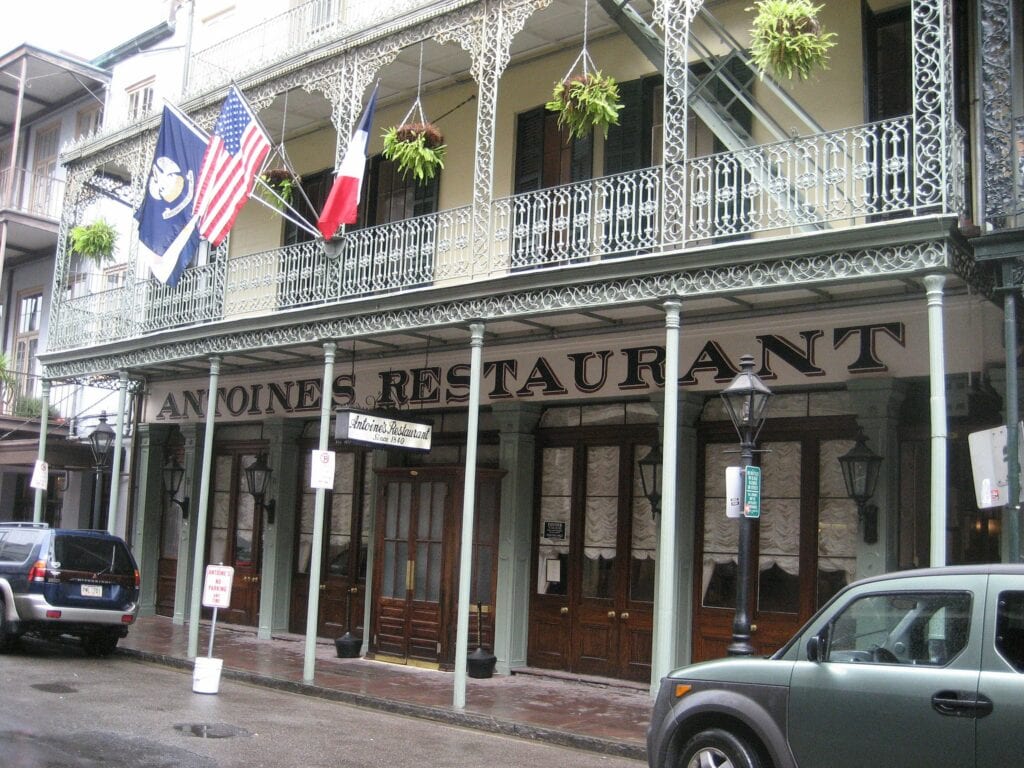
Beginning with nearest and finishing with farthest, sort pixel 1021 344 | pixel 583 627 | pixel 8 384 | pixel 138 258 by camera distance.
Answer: pixel 1021 344 < pixel 583 627 < pixel 138 258 < pixel 8 384

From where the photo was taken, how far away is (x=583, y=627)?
45.6 feet

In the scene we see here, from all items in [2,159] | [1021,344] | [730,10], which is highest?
[2,159]

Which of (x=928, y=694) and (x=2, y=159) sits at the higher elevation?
(x=2, y=159)

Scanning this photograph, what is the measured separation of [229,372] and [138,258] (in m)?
4.57

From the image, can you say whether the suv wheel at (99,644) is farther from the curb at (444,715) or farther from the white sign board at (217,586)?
the white sign board at (217,586)

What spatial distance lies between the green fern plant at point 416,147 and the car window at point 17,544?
22.7 feet

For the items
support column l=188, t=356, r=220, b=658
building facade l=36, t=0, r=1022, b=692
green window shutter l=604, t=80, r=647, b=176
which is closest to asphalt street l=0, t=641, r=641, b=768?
building facade l=36, t=0, r=1022, b=692

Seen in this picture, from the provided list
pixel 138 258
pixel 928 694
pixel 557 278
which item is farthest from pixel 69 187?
pixel 928 694

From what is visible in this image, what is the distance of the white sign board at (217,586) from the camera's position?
12727mm

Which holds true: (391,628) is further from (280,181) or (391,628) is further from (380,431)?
(280,181)

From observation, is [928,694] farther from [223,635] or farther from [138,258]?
[138,258]

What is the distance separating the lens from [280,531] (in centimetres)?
1806

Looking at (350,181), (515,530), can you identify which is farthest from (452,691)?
(350,181)

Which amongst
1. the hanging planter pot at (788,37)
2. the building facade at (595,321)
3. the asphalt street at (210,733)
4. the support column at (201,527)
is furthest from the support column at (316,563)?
the hanging planter pot at (788,37)
